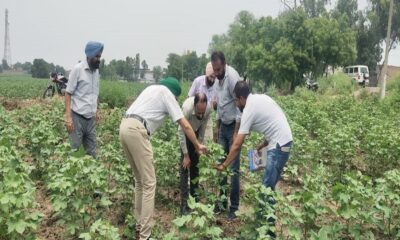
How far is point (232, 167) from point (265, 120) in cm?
92

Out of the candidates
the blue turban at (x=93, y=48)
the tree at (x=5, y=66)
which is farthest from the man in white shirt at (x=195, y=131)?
the tree at (x=5, y=66)

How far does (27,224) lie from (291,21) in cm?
2859

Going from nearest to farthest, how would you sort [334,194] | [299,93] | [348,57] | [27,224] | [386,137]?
[27,224] → [334,194] → [386,137] → [299,93] → [348,57]

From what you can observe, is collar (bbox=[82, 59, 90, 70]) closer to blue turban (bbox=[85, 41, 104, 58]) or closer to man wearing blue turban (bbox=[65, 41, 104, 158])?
man wearing blue turban (bbox=[65, 41, 104, 158])

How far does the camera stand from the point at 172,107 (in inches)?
165

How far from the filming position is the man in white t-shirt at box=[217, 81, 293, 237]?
166 inches

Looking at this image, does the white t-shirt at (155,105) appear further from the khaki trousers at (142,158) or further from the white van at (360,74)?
the white van at (360,74)

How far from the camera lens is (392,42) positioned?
43281 millimetres

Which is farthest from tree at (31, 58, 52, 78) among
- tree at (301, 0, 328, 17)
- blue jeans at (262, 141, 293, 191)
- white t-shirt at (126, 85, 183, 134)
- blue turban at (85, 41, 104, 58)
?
blue jeans at (262, 141, 293, 191)

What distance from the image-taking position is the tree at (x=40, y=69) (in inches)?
2427

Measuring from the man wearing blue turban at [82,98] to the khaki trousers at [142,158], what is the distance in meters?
1.40


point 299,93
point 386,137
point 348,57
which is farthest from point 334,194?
point 348,57

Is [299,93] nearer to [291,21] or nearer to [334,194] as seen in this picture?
[291,21]

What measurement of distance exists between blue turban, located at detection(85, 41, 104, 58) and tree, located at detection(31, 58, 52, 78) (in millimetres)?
59515
